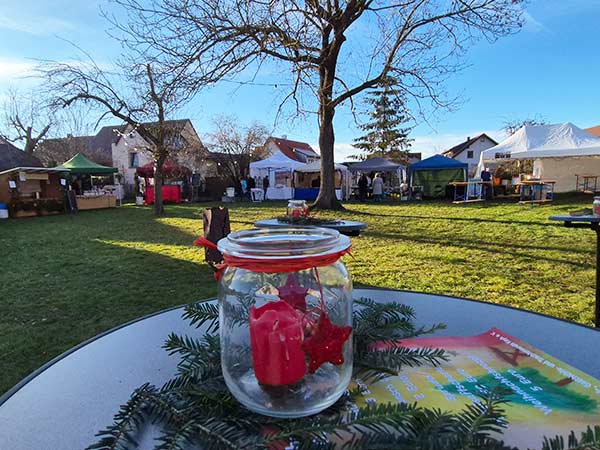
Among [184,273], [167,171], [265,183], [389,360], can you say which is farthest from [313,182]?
[389,360]

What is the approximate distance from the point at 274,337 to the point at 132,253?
20.5 feet

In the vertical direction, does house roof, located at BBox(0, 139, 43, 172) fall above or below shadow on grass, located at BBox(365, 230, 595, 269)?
above

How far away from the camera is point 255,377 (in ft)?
2.00

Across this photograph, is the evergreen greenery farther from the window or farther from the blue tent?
the window

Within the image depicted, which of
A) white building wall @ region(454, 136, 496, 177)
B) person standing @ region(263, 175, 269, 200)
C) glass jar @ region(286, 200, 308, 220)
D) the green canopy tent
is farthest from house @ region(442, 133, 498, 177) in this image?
glass jar @ region(286, 200, 308, 220)

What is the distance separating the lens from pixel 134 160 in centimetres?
2997

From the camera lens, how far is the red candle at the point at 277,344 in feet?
1.83

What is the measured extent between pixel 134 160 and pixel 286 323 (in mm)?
32823

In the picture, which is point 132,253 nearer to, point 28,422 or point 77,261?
point 77,261

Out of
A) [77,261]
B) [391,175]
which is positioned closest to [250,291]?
[77,261]

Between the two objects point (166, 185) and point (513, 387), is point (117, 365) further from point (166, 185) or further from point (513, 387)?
point (166, 185)

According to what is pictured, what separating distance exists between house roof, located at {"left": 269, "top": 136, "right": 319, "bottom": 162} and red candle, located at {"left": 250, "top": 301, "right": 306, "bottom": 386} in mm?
29998

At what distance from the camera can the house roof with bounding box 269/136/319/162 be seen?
31.4 metres

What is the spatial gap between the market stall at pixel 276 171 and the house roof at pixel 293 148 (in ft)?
35.5
